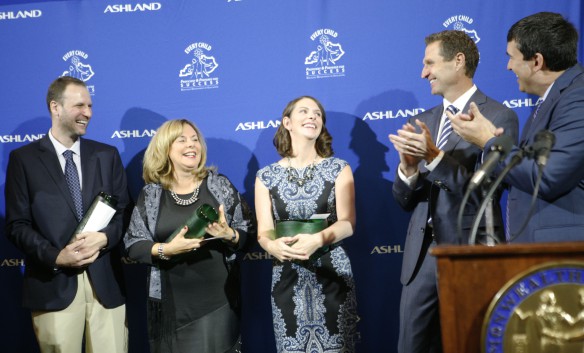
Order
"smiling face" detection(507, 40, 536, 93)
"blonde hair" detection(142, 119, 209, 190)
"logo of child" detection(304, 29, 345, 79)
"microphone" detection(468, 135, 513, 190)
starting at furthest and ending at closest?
1. "logo of child" detection(304, 29, 345, 79)
2. "blonde hair" detection(142, 119, 209, 190)
3. "smiling face" detection(507, 40, 536, 93)
4. "microphone" detection(468, 135, 513, 190)

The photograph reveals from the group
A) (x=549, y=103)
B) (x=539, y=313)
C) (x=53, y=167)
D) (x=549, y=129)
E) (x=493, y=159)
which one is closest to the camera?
(x=539, y=313)

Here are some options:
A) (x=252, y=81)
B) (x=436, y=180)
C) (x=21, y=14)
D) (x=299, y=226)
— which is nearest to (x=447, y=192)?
(x=436, y=180)

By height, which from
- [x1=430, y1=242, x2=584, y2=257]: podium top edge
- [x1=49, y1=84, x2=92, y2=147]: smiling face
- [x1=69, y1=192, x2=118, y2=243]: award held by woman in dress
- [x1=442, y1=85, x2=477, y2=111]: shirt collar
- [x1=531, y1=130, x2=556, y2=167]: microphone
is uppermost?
[x1=49, y1=84, x2=92, y2=147]: smiling face

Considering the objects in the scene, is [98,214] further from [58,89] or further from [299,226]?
[299,226]

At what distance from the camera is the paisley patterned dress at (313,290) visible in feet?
11.3

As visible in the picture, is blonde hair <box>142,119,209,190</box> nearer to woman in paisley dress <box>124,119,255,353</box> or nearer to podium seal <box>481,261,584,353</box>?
woman in paisley dress <box>124,119,255,353</box>

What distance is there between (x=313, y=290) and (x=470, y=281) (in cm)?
159

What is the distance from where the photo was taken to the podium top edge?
191cm

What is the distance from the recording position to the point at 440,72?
3395 mm

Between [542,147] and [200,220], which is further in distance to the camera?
[200,220]

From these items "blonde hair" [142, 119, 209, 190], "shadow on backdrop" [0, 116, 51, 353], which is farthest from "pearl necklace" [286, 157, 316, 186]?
"shadow on backdrop" [0, 116, 51, 353]

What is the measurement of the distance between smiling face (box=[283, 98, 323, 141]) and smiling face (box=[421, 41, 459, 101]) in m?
0.71

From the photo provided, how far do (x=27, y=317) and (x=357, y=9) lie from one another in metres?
3.21

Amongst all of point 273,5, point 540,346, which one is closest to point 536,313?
point 540,346
